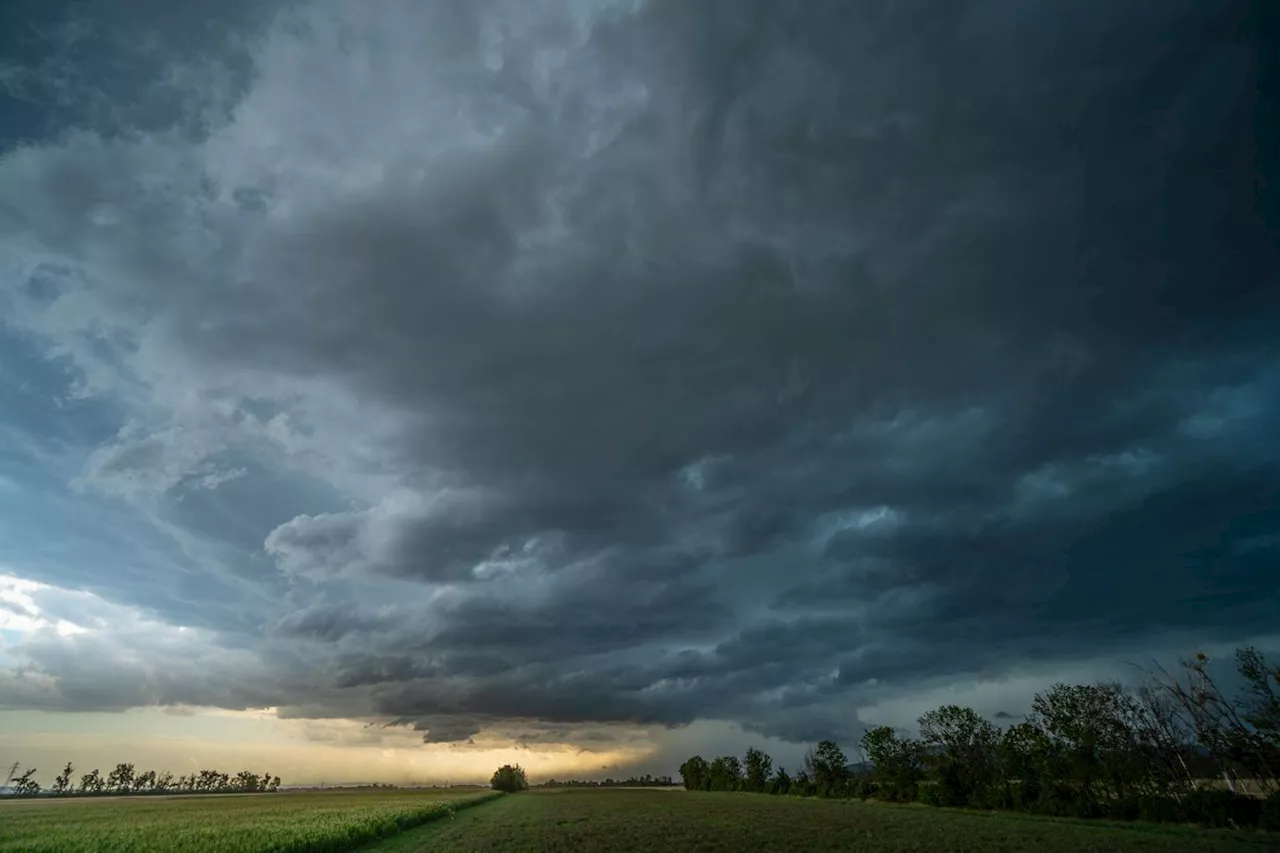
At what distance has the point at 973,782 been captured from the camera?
88812 millimetres

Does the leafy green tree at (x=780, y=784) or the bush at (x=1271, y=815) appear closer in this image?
the bush at (x=1271, y=815)

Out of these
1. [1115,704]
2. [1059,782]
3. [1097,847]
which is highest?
[1115,704]

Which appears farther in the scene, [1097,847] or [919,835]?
[919,835]

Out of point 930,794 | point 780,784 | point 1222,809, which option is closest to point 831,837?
point 1222,809

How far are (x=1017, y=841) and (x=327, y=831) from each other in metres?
49.9

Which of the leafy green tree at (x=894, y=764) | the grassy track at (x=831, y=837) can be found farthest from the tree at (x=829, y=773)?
the grassy track at (x=831, y=837)

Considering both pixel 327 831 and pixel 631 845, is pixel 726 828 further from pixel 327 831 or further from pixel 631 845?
pixel 327 831

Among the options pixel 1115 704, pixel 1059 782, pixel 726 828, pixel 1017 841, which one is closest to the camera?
pixel 1017 841

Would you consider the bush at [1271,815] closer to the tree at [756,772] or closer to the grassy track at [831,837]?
the grassy track at [831,837]

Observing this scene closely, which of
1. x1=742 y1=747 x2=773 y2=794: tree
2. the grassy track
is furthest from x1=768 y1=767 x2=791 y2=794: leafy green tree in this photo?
the grassy track

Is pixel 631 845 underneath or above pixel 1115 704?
underneath

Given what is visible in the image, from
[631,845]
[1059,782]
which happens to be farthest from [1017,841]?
[1059,782]

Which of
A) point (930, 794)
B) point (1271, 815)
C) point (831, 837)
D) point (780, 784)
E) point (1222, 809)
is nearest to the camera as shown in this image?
point (831, 837)

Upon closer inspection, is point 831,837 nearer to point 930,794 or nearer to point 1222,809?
point 1222,809
